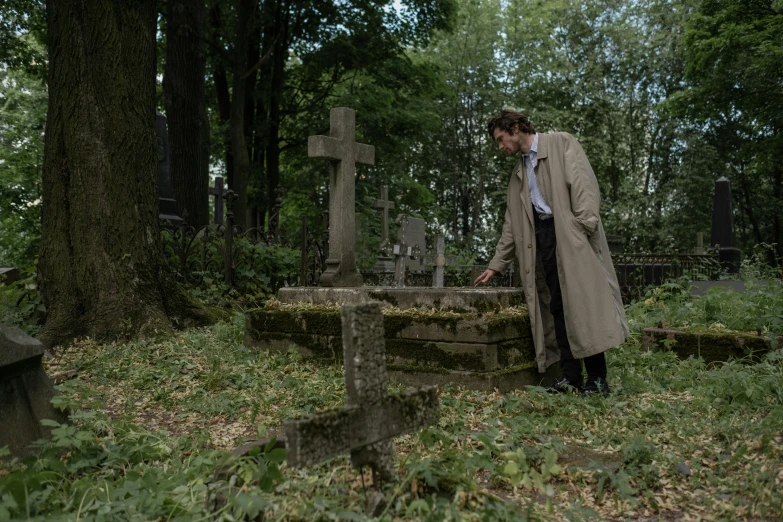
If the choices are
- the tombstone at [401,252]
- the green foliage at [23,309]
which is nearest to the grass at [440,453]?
the green foliage at [23,309]

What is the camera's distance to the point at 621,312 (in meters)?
4.68

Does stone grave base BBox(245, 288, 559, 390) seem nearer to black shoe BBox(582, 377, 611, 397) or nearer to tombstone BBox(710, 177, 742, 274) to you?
black shoe BBox(582, 377, 611, 397)

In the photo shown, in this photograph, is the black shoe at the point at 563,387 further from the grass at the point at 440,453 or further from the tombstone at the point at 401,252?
the tombstone at the point at 401,252

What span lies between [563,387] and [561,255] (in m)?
0.97

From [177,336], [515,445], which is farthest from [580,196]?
[177,336]

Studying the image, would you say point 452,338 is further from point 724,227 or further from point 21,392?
point 724,227

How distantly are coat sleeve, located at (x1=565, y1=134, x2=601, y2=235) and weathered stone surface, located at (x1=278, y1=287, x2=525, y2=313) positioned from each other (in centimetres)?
79

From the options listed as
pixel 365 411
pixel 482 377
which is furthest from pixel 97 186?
pixel 365 411

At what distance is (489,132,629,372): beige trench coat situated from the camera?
4.50 metres

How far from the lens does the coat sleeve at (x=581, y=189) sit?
14.8 feet

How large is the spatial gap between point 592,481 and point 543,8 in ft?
100

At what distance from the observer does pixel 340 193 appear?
6.91m

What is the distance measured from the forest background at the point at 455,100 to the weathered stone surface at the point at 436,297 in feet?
18.9

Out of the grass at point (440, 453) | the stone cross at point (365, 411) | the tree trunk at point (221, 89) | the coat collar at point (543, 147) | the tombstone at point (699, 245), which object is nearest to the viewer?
the stone cross at point (365, 411)
